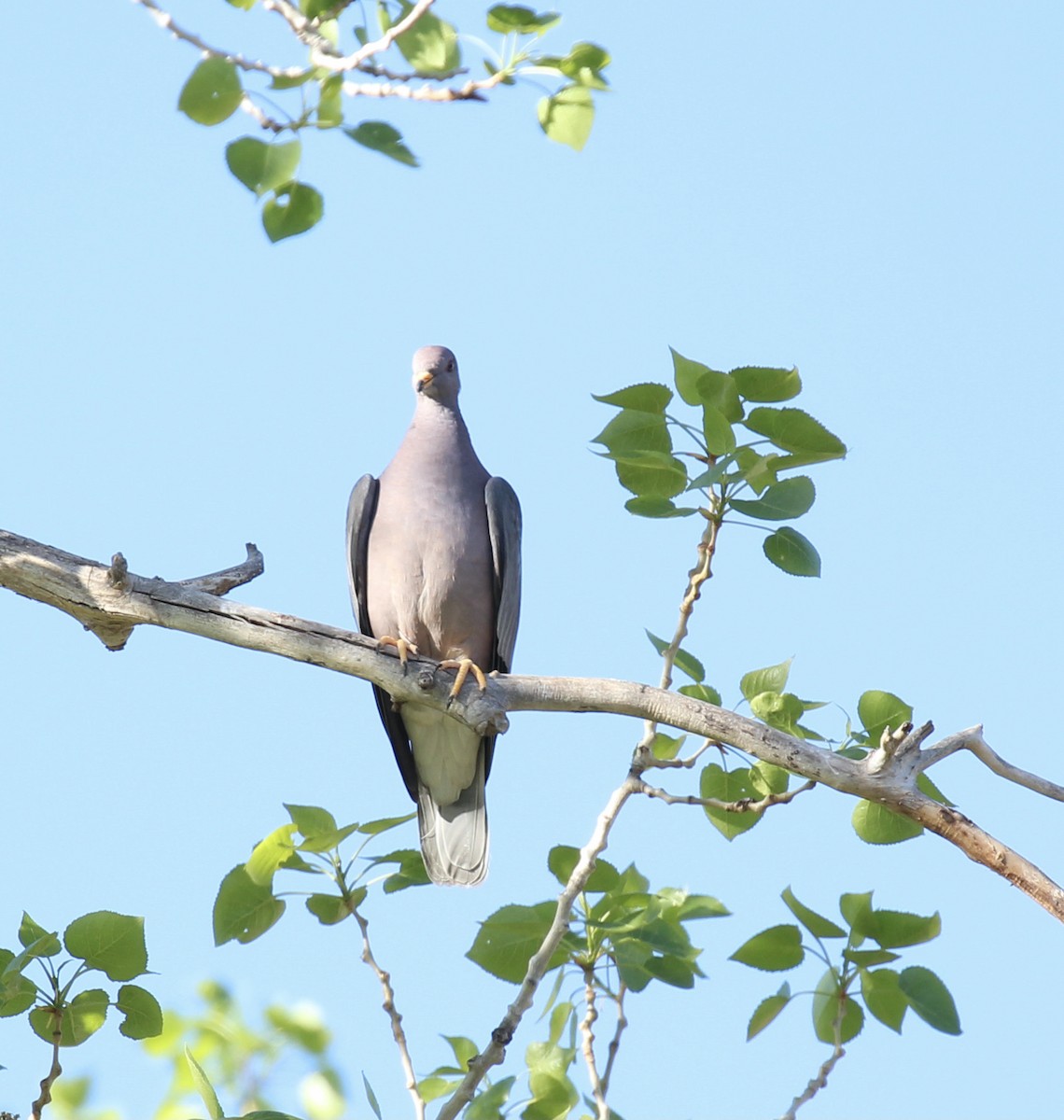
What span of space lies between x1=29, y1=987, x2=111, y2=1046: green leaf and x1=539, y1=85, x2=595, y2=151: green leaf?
8.39 ft

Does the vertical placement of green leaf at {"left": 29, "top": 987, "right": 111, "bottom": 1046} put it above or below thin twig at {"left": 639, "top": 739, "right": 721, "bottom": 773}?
below

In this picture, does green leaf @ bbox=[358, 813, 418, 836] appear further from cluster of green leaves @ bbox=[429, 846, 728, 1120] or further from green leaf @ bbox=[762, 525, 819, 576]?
green leaf @ bbox=[762, 525, 819, 576]

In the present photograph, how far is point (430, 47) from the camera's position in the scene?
2.80 metres

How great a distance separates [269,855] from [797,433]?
1.94m

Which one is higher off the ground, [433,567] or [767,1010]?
[433,567]

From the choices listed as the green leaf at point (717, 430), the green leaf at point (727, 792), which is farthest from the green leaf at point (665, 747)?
the green leaf at point (717, 430)

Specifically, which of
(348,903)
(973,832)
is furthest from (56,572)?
(973,832)

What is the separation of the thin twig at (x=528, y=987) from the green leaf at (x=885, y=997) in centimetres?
82

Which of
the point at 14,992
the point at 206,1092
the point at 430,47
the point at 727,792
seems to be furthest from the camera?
the point at 727,792

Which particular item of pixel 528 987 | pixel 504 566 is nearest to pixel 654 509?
pixel 528 987

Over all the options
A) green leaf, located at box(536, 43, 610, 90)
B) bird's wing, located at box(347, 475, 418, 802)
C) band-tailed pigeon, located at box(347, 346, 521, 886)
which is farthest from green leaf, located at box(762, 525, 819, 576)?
bird's wing, located at box(347, 475, 418, 802)

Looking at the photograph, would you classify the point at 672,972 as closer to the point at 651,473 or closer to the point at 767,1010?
the point at 767,1010

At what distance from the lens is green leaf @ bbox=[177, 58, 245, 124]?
2549 millimetres

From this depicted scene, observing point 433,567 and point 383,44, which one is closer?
point 383,44
